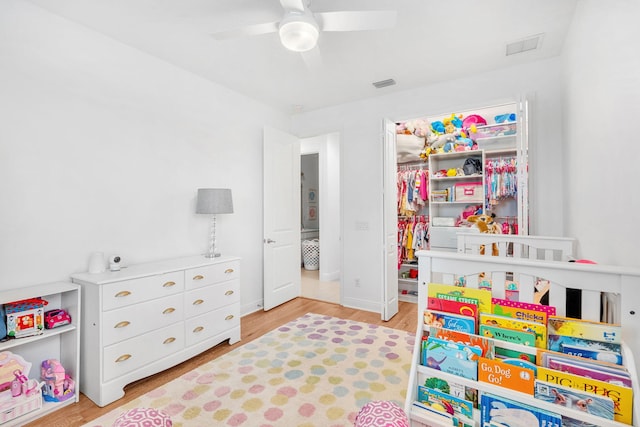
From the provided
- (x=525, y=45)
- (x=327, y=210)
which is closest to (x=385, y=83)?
(x=525, y=45)

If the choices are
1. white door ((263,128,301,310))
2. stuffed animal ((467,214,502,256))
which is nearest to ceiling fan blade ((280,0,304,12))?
white door ((263,128,301,310))

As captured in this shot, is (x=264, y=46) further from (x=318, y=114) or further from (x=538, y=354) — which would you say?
(x=538, y=354)

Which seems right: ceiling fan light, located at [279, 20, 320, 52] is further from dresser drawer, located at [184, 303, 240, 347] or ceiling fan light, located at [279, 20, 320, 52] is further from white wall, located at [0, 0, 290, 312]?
dresser drawer, located at [184, 303, 240, 347]

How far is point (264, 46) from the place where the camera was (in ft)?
8.17

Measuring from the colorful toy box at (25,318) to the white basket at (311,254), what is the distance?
14.7ft

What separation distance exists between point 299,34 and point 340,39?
812 millimetres

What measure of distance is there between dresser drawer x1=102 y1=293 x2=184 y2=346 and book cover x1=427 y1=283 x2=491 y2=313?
1940 millimetres

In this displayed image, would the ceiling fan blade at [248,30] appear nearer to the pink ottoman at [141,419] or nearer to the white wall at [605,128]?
the white wall at [605,128]

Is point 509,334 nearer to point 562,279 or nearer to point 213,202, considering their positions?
point 562,279

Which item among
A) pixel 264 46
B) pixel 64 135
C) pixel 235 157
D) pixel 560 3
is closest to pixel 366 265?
pixel 235 157

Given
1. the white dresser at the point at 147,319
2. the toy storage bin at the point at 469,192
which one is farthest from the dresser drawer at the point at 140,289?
the toy storage bin at the point at 469,192

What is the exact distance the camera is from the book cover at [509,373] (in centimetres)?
89

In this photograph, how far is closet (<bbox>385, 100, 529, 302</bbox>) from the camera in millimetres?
3654

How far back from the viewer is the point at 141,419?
2.85 ft
